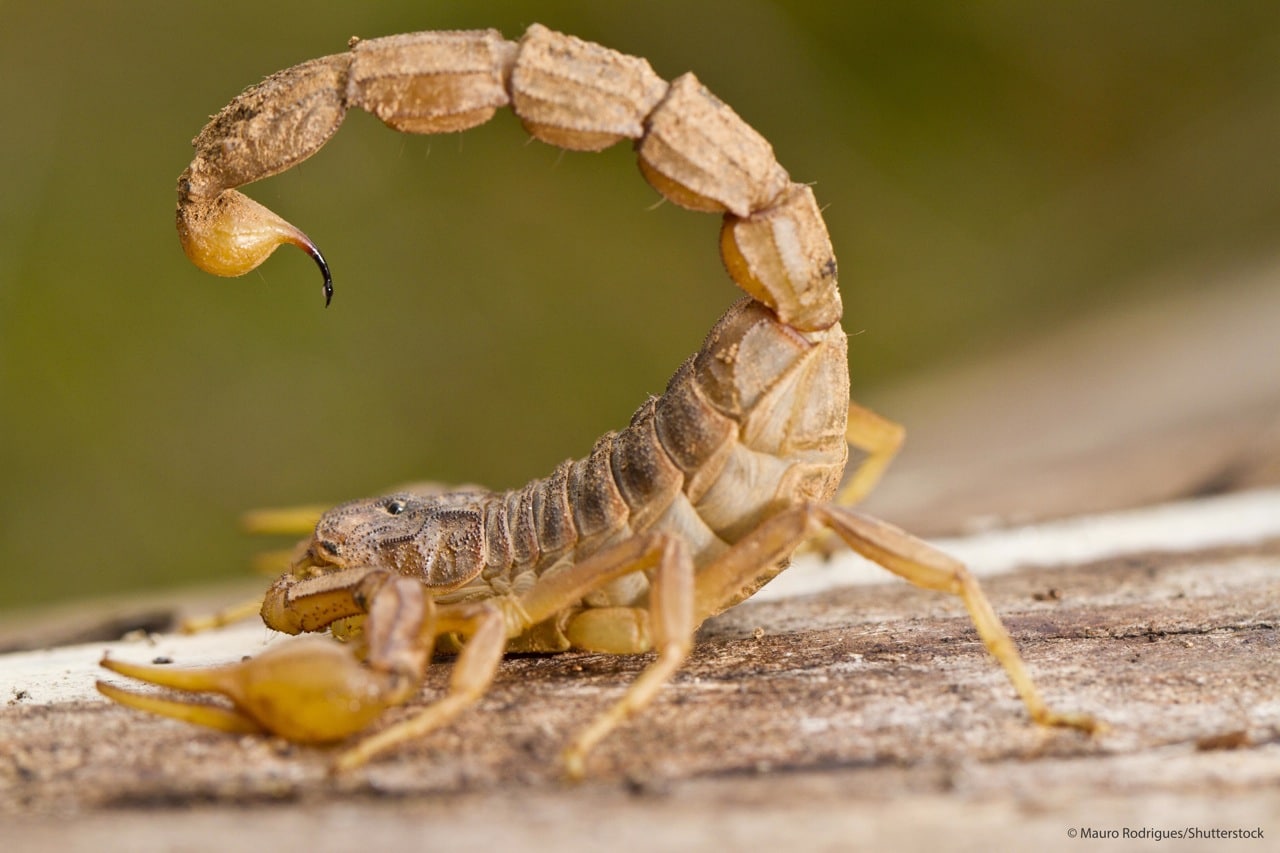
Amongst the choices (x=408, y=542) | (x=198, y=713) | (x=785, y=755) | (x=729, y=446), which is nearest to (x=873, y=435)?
(x=729, y=446)

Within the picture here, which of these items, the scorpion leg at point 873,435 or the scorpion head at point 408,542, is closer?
the scorpion head at point 408,542

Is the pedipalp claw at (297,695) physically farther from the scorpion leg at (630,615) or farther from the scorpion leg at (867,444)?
the scorpion leg at (867,444)

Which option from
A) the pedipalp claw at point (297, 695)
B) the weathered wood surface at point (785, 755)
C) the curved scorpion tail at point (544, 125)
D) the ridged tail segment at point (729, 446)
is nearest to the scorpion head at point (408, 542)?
the ridged tail segment at point (729, 446)

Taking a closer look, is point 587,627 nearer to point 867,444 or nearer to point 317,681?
point 317,681

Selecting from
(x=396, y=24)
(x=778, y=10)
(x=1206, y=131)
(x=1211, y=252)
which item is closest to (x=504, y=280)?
(x=396, y=24)

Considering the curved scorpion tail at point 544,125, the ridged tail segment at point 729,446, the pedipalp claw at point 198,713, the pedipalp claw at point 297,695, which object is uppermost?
the curved scorpion tail at point 544,125

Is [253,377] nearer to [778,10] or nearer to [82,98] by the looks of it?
[82,98]

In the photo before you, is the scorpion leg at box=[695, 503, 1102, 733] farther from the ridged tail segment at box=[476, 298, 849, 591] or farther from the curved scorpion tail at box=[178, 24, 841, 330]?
the curved scorpion tail at box=[178, 24, 841, 330]
